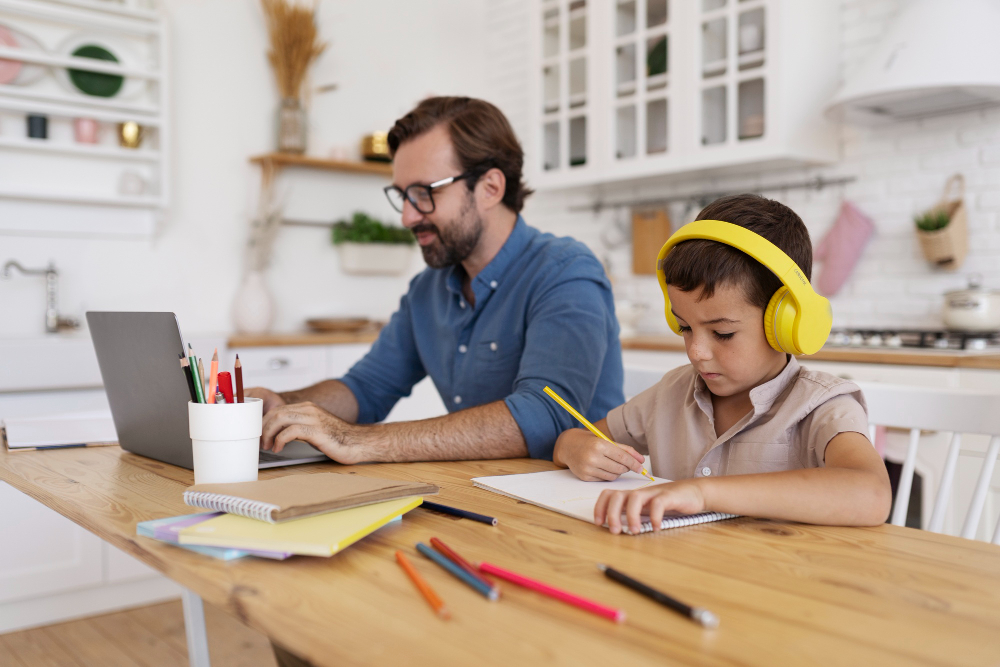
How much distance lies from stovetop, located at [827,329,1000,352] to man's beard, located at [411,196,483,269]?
5.52 ft

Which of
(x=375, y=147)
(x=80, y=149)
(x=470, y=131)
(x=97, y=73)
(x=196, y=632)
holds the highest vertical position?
(x=97, y=73)

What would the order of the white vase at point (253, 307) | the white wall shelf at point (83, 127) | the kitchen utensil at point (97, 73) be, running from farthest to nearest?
the white vase at point (253, 307), the kitchen utensil at point (97, 73), the white wall shelf at point (83, 127)

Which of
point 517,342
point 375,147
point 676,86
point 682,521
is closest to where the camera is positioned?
A: point 682,521

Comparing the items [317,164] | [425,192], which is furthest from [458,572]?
[317,164]

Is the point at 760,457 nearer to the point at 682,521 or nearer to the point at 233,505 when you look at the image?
the point at 682,521

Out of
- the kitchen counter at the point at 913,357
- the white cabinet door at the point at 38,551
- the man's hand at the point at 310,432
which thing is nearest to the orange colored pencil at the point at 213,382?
the man's hand at the point at 310,432

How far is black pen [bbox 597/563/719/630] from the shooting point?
1.91 feet

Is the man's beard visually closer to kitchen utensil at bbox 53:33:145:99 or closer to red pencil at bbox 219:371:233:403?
red pencil at bbox 219:371:233:403

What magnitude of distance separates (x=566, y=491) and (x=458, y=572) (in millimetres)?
357

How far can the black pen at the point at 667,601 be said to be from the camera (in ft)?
1.91

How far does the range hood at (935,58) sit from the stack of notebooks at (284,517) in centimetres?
244

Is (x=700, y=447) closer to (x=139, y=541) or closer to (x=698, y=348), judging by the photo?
(x=698, y=348)

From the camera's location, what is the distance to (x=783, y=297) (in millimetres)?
1062

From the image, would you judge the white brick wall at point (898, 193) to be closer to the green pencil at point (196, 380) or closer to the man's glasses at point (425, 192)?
the man's glasses at point (425, 192)
